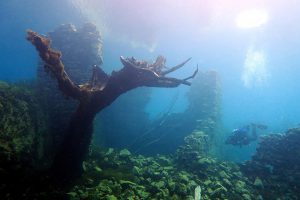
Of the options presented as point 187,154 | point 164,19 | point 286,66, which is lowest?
point 187,154

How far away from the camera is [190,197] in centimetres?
889

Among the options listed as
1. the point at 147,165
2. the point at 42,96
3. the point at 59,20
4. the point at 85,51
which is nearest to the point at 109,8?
the point at 59,20

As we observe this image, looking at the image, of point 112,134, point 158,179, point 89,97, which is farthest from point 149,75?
point 112,134

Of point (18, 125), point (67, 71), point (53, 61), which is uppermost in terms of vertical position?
point (67, 71)

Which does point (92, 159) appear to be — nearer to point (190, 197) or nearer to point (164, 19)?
point (190, 197)

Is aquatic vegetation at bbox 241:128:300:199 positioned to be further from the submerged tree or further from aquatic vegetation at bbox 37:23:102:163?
aquatic vegetation at bbox 37:23:102:163

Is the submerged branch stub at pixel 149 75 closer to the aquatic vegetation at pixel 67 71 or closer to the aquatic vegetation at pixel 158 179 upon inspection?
the aquatic vegetation at pixel 158 179

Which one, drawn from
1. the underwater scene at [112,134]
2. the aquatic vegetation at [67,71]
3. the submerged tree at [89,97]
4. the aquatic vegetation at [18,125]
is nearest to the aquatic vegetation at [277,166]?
the underwater scene at [112,134]

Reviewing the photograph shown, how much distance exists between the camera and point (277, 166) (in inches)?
505

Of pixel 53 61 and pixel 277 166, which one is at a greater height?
pixel 277 166

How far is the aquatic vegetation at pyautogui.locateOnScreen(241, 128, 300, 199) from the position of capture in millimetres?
11398

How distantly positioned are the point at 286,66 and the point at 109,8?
67.4 meters

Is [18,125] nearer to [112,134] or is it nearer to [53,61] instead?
[53,61]

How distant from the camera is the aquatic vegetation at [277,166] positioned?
11.4 m
